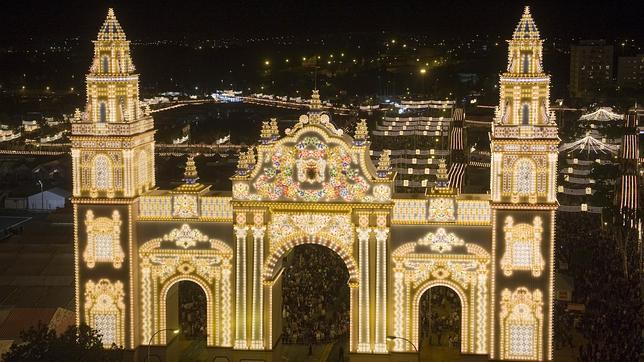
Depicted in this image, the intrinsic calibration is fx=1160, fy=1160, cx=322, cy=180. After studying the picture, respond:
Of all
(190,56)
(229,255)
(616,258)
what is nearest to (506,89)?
(229,255)

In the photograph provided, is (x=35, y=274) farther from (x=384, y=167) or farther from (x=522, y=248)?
(x=522, y=248)

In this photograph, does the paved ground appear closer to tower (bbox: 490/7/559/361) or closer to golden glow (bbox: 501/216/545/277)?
tower (bbox: 490/7/559/361)

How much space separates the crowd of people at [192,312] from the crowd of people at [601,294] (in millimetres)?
11911

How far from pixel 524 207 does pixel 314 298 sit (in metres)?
12.9

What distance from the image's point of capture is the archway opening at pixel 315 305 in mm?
37844

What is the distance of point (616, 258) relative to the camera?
49281mm

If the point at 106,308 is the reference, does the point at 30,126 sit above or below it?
→ above

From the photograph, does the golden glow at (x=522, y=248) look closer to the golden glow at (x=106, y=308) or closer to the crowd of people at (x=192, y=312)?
the crowd of people at (x=192, y=312)

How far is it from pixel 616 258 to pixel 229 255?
2160cm

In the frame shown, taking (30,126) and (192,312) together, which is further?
(30,126)

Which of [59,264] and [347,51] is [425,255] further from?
[347,51]

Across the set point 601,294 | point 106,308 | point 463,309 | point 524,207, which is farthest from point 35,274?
point 601,294

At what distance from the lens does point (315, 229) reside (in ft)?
110

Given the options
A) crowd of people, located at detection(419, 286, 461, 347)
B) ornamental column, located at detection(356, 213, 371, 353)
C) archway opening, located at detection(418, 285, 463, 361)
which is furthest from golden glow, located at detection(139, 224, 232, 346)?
crowd of people, located at detection(419, 286, 461, 347)
